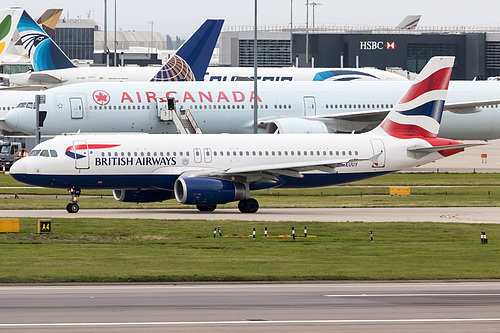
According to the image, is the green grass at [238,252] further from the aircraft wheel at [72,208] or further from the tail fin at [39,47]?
the tail fin at [39,47]

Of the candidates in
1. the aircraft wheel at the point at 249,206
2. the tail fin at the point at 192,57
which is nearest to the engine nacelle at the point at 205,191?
the aircraft wheel at the point at 249,206

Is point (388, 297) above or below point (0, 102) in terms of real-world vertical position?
below

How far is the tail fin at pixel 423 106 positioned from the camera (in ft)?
163

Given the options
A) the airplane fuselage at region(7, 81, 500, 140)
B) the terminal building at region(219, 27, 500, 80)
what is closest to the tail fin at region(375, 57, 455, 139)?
the airplane fuselage at region(7, 81, 500, 140)

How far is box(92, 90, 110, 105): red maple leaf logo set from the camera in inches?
2633

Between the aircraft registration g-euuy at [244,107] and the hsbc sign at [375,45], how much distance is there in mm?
104030

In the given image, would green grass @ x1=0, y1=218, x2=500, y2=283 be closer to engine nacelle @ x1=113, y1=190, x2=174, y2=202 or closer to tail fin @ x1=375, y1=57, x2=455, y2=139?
engine nacelle @ x1=113, y1=190, x2=174, y2=202

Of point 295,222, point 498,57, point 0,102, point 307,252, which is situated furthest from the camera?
point 498,57

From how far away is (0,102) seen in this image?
85938 mm

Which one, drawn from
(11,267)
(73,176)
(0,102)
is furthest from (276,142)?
(0,102)

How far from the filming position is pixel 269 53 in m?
186

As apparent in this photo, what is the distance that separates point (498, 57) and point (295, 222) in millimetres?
137437

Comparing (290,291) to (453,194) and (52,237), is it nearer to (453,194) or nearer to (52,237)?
(52,237)

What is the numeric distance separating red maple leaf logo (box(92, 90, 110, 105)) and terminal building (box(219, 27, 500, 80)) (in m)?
103
